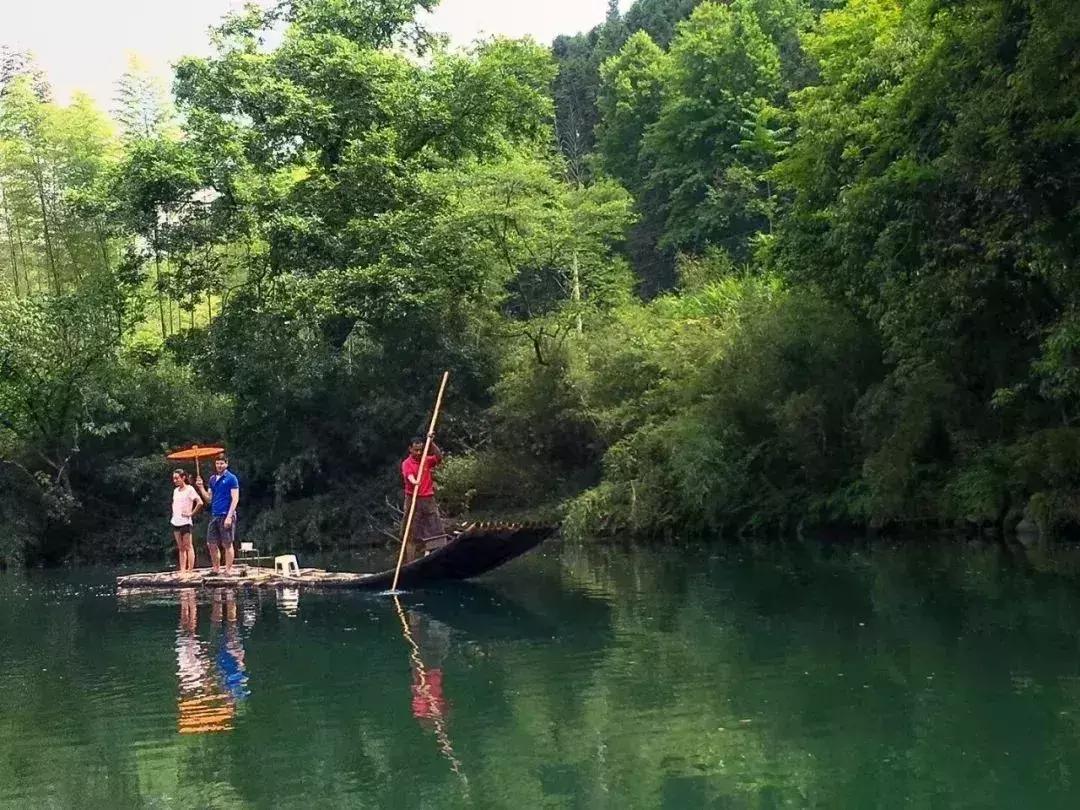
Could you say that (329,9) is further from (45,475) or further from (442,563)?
(442,563)

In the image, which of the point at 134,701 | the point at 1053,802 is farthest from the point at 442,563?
the point at 1053,802

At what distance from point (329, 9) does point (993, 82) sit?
696 inches

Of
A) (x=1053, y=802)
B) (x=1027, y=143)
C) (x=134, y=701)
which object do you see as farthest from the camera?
(x=1027, y=143)

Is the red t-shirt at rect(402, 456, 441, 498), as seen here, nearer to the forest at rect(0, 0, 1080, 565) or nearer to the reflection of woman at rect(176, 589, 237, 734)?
the reflection of woman at rect(176, 589, 237, 734)

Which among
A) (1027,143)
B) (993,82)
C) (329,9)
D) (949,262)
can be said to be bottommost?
(949,262)

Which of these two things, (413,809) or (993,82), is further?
(993,82)

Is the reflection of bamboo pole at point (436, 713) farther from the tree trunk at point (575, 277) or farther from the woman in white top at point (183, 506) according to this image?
the tree trunk at point (575, 277)

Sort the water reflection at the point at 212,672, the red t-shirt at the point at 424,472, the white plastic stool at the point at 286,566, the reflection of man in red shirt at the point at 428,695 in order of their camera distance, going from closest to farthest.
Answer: the reflection of man in red shirt at the point at 428,695, the water reflection at the point at 212,672, the red t-shirt at the point at 424,472, the white plastic stool at the point at 286,566

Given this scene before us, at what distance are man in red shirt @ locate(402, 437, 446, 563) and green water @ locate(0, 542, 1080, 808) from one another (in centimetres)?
144

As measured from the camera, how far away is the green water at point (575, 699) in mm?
5473

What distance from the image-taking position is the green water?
18.0 ft

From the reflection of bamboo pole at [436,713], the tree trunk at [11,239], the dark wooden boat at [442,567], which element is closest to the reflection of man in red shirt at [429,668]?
the reflection of bamboo pole at [436,713]

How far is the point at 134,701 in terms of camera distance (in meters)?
8.09

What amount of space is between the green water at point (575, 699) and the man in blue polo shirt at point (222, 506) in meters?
1.76
